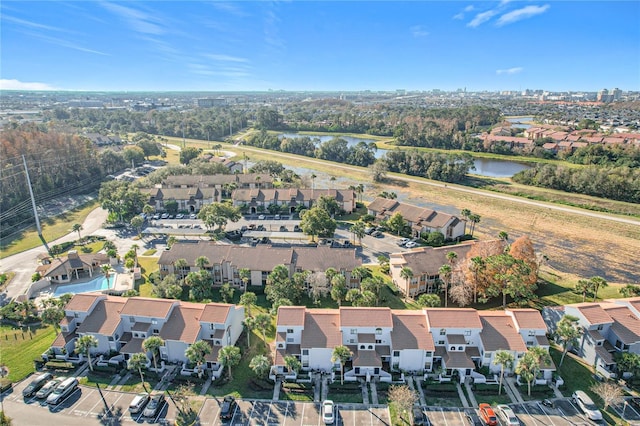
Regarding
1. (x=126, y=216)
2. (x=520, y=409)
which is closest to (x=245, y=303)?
(x=520, y=409)

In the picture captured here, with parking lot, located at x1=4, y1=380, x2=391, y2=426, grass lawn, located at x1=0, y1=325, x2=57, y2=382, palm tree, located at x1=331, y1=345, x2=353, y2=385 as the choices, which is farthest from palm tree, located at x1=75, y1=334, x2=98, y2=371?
palm tree, located at x1=331, y1=345, x2=353, y2=385

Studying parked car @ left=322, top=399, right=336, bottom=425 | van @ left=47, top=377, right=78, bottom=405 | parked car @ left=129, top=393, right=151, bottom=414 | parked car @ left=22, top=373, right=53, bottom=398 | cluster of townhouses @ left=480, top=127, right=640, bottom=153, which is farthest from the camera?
cluster of townhouses @ left=480, top=127, right=640, bottom=153

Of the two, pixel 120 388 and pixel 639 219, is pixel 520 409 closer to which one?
pixel 120 388

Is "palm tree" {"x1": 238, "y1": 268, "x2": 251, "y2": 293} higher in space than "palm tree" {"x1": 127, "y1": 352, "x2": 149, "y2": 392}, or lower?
higher

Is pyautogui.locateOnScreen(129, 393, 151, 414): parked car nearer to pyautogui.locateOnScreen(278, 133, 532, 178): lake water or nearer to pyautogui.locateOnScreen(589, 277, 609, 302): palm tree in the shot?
pyautogui.locateOnScreen(589, 277, 609, 302): palm tree

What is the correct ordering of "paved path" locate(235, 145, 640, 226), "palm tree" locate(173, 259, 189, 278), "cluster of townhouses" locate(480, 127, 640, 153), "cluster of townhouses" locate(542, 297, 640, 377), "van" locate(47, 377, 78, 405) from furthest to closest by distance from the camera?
"cluster of townhouses" locate(480, 127, 640, 153)
"paved path" locate(235, 145, 640, 226)
"palm tree" locate(173, 259, 189, 278)
"cluster of townhouses" locate(542, 297, 640, 377)
"van" locate(47, 377, 78, 405)

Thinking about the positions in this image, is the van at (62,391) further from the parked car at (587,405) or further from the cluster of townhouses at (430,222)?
the cluster of townhouses at (430,222)

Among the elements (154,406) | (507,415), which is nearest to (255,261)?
(154,406)

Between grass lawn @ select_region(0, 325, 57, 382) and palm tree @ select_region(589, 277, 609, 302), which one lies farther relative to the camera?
palm tree @ select_region(589, 277, 609, 302)
